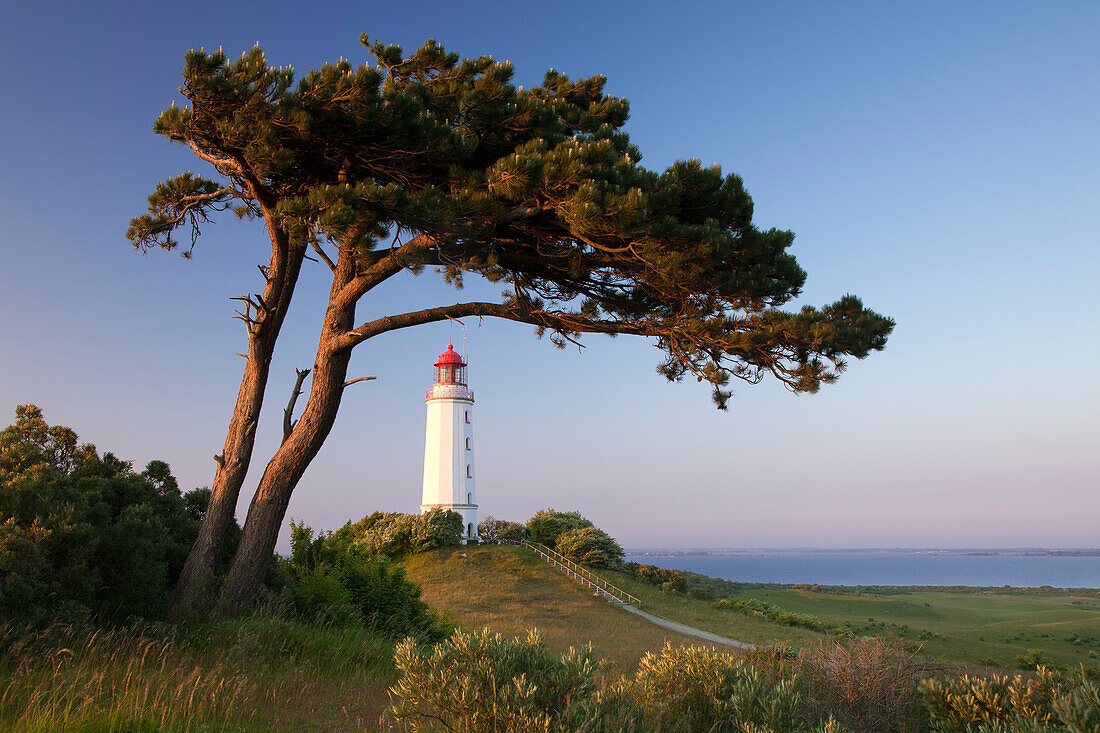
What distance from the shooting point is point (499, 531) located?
121 feet

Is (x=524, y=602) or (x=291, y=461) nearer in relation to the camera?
(x=291, y=461)

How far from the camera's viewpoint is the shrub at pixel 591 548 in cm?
3154

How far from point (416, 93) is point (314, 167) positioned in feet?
5.50

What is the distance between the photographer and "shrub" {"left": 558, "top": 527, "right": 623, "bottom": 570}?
31.5 m

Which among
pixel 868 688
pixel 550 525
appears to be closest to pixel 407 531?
pixel 550 525

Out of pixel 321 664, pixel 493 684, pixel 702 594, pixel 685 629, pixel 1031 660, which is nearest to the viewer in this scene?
pixel 493 684

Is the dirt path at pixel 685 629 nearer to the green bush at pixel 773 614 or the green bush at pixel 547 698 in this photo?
the green bush at pixel 773 614

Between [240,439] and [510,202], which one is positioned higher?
[510,202]

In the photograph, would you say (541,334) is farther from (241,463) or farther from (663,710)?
A: (663,710)

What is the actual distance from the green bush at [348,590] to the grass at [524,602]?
4.76 m

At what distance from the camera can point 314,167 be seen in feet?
28.3

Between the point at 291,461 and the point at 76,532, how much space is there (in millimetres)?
2833

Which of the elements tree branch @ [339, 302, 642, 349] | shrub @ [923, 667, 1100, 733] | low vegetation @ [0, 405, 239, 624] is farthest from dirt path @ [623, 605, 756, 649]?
low vegetation @ [0, 405, 239, 624]

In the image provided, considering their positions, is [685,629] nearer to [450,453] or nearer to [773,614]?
[773,614]
